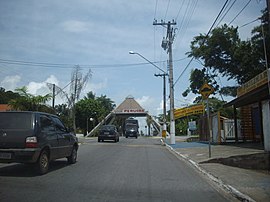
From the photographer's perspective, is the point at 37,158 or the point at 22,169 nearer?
the point at 37,158

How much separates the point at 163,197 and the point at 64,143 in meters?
5.48

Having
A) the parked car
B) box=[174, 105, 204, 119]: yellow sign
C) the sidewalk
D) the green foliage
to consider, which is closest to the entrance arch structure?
the green foliage

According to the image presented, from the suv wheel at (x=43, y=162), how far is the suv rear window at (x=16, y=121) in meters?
0.99

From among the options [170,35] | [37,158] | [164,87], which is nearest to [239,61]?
[170,35]

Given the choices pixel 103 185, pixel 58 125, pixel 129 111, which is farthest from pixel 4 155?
pixel 129 111

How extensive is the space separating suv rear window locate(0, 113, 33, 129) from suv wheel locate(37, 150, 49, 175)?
0.99 meters

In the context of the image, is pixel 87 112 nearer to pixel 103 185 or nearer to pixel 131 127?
pixel 131 127

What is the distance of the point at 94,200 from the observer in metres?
6.98

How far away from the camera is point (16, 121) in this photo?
386 inches

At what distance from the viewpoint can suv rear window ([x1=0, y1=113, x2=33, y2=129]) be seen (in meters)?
9.72

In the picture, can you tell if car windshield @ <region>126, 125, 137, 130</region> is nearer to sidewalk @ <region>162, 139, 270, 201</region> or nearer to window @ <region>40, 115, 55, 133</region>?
sidewalk @ <region>162, 139, 270, 201</region>

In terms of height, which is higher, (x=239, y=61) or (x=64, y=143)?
(x=239, y=61)

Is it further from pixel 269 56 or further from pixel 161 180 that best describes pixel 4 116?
pixel 269 56

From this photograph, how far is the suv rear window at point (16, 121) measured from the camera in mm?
9719
